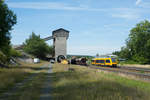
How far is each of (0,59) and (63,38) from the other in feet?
162

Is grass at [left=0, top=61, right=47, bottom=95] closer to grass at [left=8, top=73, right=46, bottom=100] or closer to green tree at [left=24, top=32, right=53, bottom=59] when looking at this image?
grass at [left=8, top=73, right=46, bottom=100]

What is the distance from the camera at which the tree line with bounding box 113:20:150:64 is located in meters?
68.9

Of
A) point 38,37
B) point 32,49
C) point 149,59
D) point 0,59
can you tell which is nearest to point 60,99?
point 0,59

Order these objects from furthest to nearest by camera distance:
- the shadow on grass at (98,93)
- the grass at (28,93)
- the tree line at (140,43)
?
the tree line at (140,43) < the grass at (28,93) < the shadow on grass at (98,93)

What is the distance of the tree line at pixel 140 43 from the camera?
6894 centimetres

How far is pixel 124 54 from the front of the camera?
261 ft

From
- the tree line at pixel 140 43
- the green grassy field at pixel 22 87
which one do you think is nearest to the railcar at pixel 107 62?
the tree line at pixel 140 43

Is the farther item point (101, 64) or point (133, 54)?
point (133, 54)

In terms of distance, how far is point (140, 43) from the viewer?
72.7 metres

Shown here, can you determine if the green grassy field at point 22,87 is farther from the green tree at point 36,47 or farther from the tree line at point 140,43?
the green tree at point 36,47

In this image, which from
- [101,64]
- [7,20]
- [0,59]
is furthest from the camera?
[101,64]

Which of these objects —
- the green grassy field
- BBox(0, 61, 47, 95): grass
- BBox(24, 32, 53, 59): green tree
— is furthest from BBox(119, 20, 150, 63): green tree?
the green grassy field

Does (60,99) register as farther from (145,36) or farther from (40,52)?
(40,52)

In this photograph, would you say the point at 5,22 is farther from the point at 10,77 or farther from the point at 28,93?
the point at 28,93
